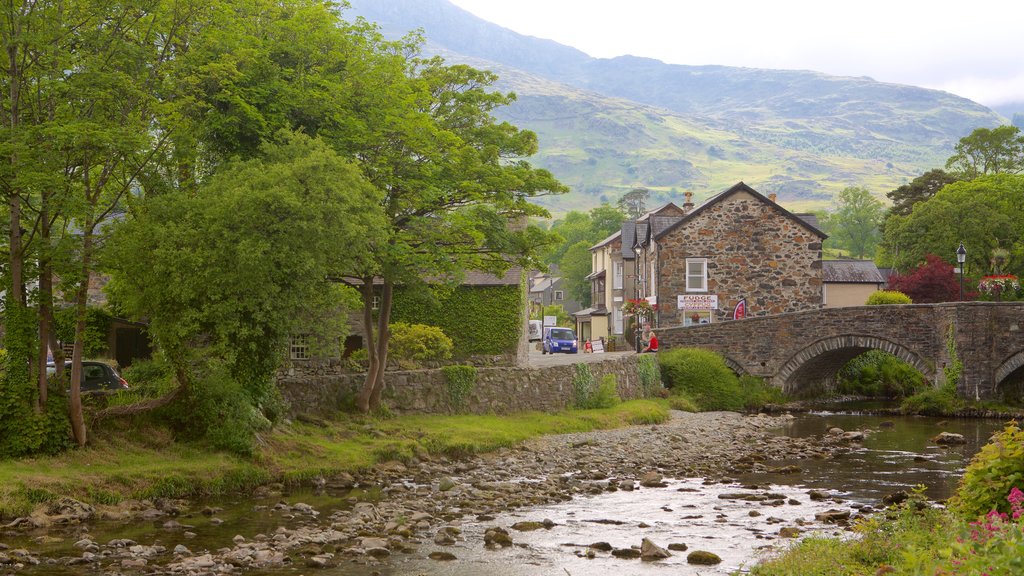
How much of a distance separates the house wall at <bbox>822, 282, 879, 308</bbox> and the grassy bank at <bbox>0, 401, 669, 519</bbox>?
137 feet

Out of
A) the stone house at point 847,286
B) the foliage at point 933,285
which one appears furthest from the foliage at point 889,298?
the stone house at point 847,286

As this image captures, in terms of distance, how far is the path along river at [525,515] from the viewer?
15.6 meters

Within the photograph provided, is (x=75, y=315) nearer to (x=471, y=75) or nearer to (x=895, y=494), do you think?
(x=471, y=75)

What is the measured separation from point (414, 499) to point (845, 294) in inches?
2065

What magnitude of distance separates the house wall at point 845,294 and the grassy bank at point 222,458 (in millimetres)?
41788

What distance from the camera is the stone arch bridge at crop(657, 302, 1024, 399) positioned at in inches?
1718

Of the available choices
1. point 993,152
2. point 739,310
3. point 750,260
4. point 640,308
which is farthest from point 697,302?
point 993,152

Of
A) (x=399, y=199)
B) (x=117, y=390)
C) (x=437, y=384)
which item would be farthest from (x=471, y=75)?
(x=117, y=390)

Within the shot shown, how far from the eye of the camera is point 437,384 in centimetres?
3098

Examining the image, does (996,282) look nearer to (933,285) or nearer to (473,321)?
(933,285)

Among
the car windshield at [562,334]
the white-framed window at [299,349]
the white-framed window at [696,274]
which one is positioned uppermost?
the white-framed window at [696,274]

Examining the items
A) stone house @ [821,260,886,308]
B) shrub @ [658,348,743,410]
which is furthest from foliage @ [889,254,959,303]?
shrub @ [658,348,743,410]

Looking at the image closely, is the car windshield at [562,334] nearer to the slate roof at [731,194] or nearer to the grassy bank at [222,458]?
the slate roof at [731,194]

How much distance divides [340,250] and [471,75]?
1047cm
